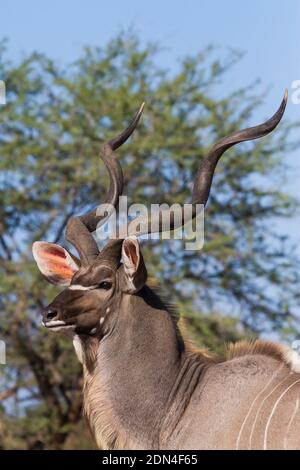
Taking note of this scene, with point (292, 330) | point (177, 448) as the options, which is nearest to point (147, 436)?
point (177, 448)

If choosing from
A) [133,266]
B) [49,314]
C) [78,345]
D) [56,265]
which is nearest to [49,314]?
[49,314]

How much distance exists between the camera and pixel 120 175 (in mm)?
3932

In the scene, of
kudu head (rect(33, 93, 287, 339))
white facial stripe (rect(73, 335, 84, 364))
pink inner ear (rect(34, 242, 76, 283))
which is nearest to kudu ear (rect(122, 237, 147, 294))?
kudu head (rect(33, 93, 287, 339))

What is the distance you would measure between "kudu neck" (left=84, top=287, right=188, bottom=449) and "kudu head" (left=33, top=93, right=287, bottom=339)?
49mm

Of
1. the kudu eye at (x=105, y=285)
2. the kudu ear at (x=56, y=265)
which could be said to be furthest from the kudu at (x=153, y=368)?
the kudu ear at (x=56, y=265)

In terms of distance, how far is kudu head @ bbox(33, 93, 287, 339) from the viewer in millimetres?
3320

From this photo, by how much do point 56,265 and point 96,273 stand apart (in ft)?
1.03

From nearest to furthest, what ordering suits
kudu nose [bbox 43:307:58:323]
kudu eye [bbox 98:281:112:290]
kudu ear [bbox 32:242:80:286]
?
kudu nose [bbox 43:307:58:323], kudu eye [bbox 98:281:112:290], kudu ear [bbox 32:242:80:286]

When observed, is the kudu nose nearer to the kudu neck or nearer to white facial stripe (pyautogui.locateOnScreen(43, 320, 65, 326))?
white facial stripe (pyautogui.locateOnScreen(43, 320, 65, 326))

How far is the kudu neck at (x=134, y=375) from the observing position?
10.7 feet

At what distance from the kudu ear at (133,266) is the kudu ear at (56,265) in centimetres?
32

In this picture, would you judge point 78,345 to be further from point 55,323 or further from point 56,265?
point 56,265

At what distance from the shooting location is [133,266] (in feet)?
11.0

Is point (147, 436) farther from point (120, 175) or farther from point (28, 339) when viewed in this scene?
point (28, 339)
